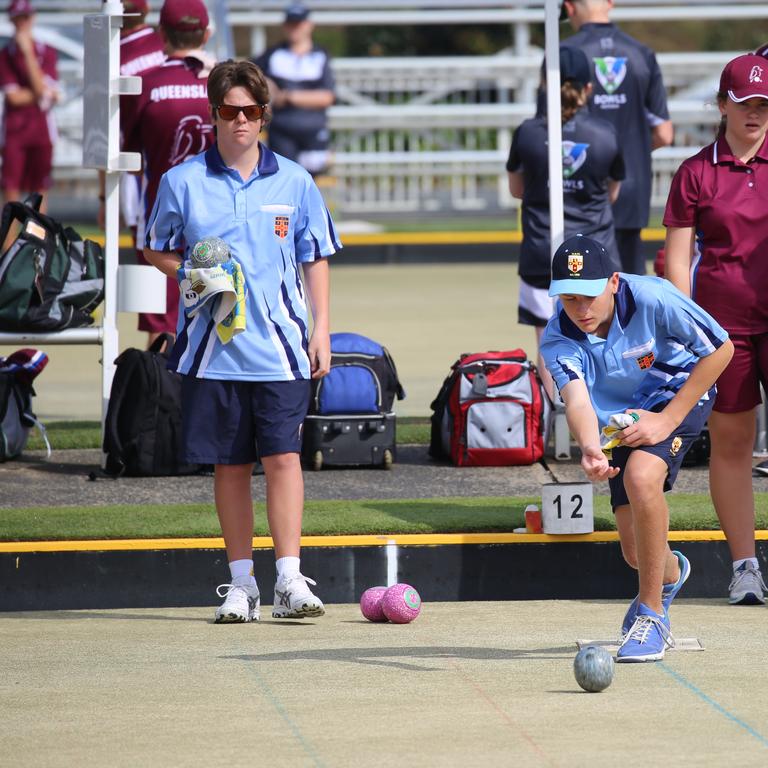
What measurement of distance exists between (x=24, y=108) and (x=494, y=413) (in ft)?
32.5

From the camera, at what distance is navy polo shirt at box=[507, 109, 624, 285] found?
26.7 feet

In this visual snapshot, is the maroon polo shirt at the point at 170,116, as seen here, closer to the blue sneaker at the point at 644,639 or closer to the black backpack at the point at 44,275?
the black backpack at the point at 44,275

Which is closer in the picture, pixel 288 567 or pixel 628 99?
pixel 288 567

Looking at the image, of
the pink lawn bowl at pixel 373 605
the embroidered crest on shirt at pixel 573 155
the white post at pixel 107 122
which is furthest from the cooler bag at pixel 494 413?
the pink lawn bowl at pixel 373 605

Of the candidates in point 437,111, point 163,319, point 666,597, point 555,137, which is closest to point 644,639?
point 666,597

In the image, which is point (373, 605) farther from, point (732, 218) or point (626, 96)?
point (626, 96)

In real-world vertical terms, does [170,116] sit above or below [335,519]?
above

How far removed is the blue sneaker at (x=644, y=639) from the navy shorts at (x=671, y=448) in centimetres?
37

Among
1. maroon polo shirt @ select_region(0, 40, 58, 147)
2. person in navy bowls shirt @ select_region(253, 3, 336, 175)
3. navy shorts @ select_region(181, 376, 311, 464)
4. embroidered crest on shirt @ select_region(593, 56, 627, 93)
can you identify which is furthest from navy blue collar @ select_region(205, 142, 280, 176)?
maroon polo shirt @ select_region(0, 40, 58, 147)

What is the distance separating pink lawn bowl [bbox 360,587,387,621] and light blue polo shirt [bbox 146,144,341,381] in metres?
0.77

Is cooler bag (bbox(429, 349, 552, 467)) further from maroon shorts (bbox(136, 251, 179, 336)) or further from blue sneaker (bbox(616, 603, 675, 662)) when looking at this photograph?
blue sneaker (bbox(616, 603, 675, 662))

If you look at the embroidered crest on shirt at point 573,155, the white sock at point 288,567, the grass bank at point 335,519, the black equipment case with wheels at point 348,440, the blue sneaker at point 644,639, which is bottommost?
the blue sneaker at point 644,639

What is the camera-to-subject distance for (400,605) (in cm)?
588

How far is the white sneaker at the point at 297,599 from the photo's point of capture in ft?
19.1
